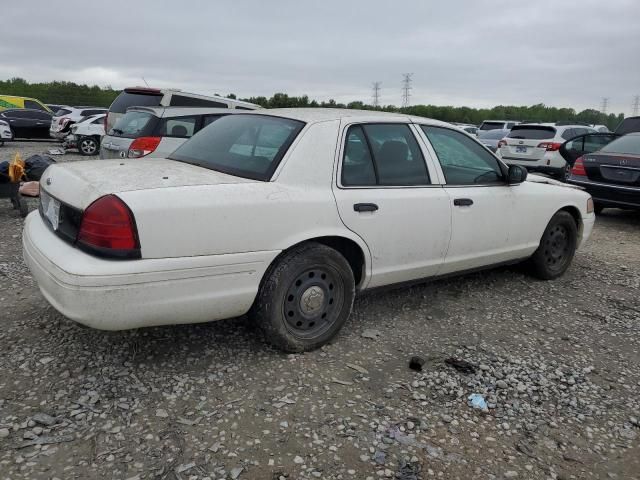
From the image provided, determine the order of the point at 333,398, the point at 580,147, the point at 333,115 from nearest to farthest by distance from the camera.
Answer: the point at 333,398
the point at 333,115
the point at 580,147

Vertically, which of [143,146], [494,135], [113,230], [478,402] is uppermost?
[494,135]

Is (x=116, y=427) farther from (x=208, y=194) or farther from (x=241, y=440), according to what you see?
(x=208, y=194)

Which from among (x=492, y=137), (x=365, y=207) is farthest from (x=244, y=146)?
(x=492, y=137)

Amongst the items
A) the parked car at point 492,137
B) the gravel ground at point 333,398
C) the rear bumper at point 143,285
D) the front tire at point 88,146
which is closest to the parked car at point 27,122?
the front tire at point 88,146

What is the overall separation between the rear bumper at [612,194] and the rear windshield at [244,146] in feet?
20.5

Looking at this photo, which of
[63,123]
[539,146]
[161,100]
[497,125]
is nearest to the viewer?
[161,100]

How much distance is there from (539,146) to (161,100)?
28.9 feet

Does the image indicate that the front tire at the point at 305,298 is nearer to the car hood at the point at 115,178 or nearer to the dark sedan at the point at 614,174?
the car hood at the point at 115,178

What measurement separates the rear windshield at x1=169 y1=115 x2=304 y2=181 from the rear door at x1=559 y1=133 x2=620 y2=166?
7.39m

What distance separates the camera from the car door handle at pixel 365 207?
3494 mm

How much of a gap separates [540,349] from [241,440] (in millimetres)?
2251

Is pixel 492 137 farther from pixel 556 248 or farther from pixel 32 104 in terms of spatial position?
pixel 32 104

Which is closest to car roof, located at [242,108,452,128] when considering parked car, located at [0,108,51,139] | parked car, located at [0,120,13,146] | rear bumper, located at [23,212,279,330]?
rear bumper, located at [23,212,279,330]

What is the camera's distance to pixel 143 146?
809 centimetres
